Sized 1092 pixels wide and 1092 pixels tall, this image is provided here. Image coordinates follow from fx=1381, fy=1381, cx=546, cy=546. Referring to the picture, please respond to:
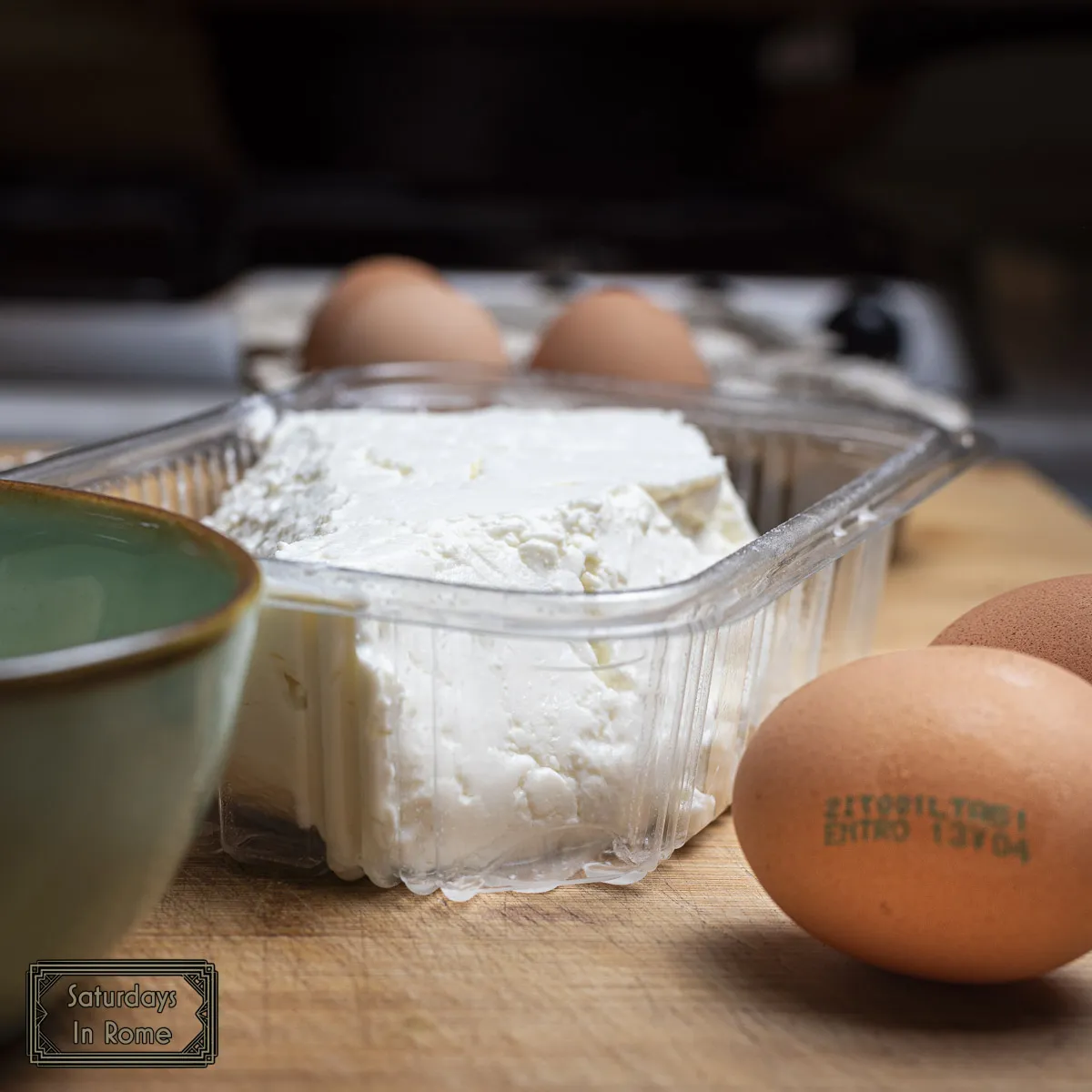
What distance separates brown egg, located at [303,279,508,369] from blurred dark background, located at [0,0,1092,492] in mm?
600

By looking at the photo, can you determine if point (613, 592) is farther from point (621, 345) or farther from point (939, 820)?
point (621, 345)

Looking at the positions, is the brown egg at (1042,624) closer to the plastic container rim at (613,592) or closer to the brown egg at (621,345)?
the plastic container rim at (613,592)

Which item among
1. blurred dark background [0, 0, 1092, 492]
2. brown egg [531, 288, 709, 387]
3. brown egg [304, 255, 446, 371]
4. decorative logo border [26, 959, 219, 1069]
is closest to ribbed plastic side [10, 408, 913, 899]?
decorative logo border [26, 959, 219, 1069]

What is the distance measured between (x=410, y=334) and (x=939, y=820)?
0.72m

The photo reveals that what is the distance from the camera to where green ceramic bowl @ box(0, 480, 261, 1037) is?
0.40 m

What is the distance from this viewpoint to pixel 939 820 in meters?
0.48

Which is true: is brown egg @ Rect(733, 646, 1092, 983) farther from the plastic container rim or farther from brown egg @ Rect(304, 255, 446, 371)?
brown egg @ Rect(304, 255, 446, 371)

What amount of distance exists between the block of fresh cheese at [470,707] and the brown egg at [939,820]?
0.27 ft

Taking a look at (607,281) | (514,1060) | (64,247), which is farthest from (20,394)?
(514,1060)

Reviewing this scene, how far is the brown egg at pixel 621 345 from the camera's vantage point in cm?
108

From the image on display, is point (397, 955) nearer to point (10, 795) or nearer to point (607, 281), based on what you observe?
point (10, 795)

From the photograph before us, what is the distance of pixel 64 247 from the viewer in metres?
1.73

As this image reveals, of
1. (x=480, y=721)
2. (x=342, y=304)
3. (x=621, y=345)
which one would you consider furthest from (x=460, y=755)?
(x=342, y=304)

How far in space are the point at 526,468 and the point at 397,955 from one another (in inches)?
10.8
